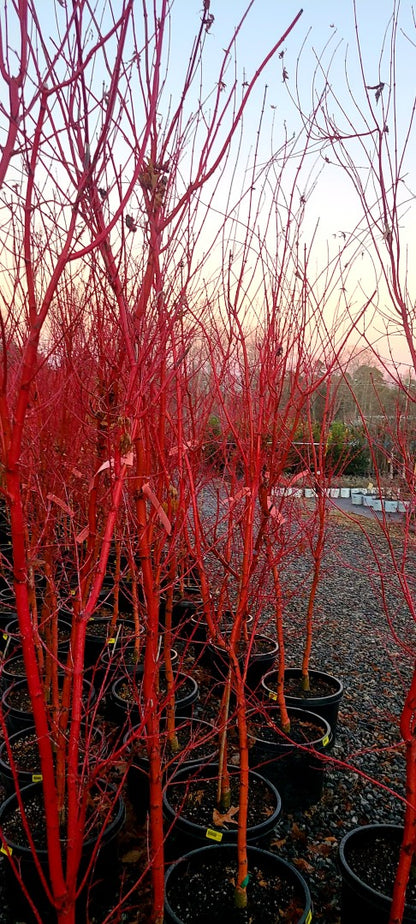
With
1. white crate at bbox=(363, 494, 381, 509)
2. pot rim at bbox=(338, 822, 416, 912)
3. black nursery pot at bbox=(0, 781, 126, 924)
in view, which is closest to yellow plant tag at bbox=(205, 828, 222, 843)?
black nursery pot at bbox=(0, 781, 126, 924)

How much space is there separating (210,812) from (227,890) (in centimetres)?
40

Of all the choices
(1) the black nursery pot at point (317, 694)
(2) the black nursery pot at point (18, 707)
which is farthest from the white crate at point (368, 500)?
(2) the black nursery pot at point (18, 707)

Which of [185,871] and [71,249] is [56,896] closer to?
[185,871]

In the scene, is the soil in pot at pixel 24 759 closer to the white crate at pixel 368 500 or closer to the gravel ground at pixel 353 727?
the gravel ground at pixel 353 727

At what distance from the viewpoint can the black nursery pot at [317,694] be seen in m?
3.27

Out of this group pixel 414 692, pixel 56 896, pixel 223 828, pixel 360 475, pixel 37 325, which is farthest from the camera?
pixel 360 475

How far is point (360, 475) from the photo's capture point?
48.4ft

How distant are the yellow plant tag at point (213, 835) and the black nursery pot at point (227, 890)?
0.03m

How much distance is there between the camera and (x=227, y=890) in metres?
2.11

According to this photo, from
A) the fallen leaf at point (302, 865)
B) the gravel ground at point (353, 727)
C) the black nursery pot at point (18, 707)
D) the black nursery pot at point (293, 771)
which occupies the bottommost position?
the fallen leaf at point (302, 865)

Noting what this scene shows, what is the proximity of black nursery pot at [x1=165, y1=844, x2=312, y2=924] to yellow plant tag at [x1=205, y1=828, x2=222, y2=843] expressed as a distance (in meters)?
0.03

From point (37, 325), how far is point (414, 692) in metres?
1.37

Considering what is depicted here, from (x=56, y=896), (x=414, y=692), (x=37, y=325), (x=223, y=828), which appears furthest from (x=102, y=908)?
(x=37, y=325)

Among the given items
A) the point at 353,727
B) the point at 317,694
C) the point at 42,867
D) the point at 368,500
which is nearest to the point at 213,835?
the point at 42,867
